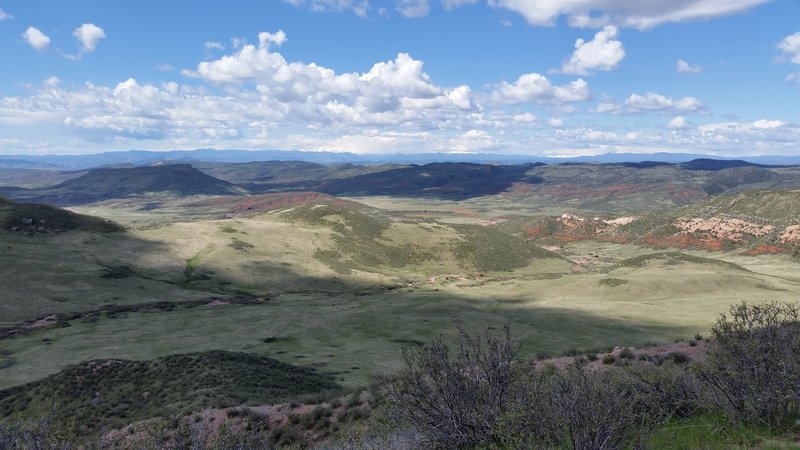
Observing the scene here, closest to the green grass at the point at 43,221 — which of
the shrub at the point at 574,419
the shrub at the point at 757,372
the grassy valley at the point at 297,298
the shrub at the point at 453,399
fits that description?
the grassy valley at the point at 297,298

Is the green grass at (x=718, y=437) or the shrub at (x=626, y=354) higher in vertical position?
the green grass at (x=718, y=437)

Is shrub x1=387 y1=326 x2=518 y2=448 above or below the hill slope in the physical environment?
above

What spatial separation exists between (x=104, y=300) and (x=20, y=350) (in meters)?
24.7

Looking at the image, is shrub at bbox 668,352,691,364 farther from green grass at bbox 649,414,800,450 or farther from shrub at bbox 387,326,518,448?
shrub at bbox 387,326,518,448

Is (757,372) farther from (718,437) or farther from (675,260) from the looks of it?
(675,260)

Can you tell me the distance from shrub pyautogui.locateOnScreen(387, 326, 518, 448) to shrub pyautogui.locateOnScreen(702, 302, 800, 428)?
5.70 m

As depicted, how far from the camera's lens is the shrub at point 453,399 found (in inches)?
541

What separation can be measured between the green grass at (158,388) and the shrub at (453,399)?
14.9 meters

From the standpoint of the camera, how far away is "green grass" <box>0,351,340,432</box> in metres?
30.0

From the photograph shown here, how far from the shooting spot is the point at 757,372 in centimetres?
1271

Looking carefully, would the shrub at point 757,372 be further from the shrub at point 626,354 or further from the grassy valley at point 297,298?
the grassy valley at point 297,298

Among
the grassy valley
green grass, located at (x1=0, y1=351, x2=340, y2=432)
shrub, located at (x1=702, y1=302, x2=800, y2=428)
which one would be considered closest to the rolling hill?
the grassy valley

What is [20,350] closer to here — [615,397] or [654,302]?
[615,397]

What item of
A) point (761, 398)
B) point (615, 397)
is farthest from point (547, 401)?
point (761, 398)
